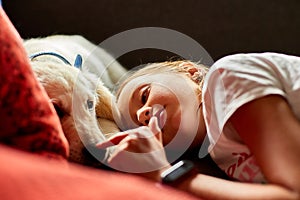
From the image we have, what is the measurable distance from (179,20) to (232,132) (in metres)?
0.73

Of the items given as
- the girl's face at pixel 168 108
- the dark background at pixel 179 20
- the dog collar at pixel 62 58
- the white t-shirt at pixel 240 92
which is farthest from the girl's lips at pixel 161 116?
the dark background at pixel 179 20

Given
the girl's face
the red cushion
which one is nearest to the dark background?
the girl's face

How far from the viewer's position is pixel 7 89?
673 millimetres

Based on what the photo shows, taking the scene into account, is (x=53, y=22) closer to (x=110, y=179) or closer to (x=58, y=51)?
(x=58, y=51)

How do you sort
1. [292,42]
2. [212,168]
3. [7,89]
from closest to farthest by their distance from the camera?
[7,89]
[212,168]
[292,42]

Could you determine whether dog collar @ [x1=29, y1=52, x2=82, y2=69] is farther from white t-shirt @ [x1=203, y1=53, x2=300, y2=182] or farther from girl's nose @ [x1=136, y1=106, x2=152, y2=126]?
white t-shirt @ [x1=203, y1=53, x2=300, y2=182]

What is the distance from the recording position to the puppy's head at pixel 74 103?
1.03 m

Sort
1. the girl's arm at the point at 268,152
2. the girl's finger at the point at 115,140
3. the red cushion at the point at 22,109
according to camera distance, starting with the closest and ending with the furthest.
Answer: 1. the red cushion at the point at 22,109
2. the girl's arm at the point at 268,152
3. the girl's finger at the point at 115,140

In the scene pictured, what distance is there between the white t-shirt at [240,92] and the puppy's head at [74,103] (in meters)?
0.25

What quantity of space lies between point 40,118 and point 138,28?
3.10 feet

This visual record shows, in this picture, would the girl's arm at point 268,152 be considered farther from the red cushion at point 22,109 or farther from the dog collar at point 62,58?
the dog collar at point 62,58

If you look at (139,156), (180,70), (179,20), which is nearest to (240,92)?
(139,156)

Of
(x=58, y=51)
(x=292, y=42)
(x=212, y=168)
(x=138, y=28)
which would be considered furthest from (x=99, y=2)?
(x=212, y=168)

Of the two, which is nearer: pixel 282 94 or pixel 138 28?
pixel 282 94
